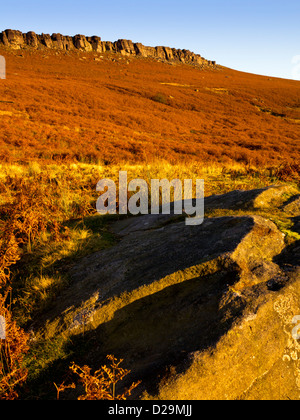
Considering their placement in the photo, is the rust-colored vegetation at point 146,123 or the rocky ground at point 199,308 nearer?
the rocky ground at point 199,308

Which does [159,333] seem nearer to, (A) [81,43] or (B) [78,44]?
(A) [81,43]

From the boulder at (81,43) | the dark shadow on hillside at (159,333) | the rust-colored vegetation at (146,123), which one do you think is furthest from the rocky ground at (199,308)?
the boulder at (81,43)

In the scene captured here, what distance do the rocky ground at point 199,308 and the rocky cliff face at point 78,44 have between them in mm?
90233

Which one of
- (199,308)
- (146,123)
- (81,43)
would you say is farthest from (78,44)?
(199,308)

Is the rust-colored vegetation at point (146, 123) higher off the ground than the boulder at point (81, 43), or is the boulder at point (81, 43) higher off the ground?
the boulder at point (81, 43)

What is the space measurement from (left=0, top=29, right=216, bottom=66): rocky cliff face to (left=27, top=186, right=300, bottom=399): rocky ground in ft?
296

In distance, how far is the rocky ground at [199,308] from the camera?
1.94 meters

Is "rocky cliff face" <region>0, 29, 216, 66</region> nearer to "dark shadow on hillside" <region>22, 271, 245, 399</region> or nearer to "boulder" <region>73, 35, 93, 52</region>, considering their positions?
"boulder" <region>73, 35, 93, 52</region>

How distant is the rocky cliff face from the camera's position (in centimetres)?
7806

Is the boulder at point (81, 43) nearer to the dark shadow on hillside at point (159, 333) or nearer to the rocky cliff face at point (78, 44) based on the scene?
the rocky cliff face at point (78, 44)

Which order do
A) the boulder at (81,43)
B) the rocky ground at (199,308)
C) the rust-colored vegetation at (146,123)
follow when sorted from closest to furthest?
the rocky ground at (199,308) → the rust-colored vegetation at (146,123) → the boulder at (81,43)

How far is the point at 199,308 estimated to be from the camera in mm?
2420

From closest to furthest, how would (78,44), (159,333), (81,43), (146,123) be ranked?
(159,333)
(146,123)
(81,43)
(78,44)

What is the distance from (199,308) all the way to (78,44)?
102 meters
